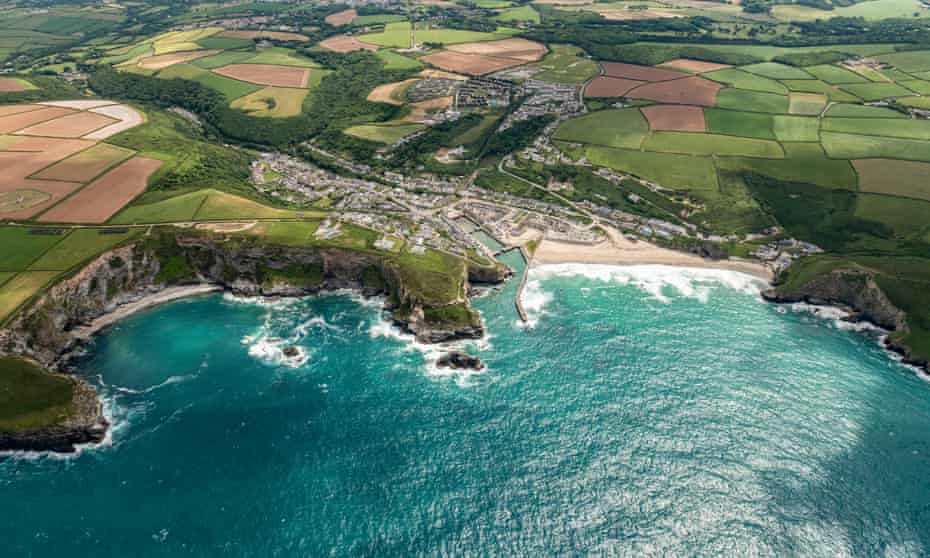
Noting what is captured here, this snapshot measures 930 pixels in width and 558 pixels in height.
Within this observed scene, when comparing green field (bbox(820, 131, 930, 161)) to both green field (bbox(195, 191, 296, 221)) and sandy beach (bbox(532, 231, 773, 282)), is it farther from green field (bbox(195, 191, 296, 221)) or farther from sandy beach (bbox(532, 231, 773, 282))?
green field (bbox(195, 191, 296, 221))

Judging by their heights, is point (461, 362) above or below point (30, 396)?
above

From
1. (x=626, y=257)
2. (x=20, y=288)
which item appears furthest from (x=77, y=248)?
(x=626, y=257)

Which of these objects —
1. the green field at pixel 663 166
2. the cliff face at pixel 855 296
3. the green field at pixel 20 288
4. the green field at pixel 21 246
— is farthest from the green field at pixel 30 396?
the green field at pixel 663 166

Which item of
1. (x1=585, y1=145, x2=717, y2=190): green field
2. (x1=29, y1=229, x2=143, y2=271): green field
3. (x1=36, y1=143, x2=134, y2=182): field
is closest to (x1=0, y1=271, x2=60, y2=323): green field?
(x1=29, y1=229, x2=143, y2=271): green field

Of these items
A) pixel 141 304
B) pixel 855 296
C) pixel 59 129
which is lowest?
pixel 141 304

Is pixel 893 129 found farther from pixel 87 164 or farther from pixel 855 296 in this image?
pixel 87 164

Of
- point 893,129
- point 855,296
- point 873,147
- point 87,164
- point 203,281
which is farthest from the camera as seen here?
point 893,129

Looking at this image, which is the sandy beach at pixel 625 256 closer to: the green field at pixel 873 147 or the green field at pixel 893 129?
the green field at pixel 873 147

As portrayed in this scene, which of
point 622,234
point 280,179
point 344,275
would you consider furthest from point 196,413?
point 622,234
